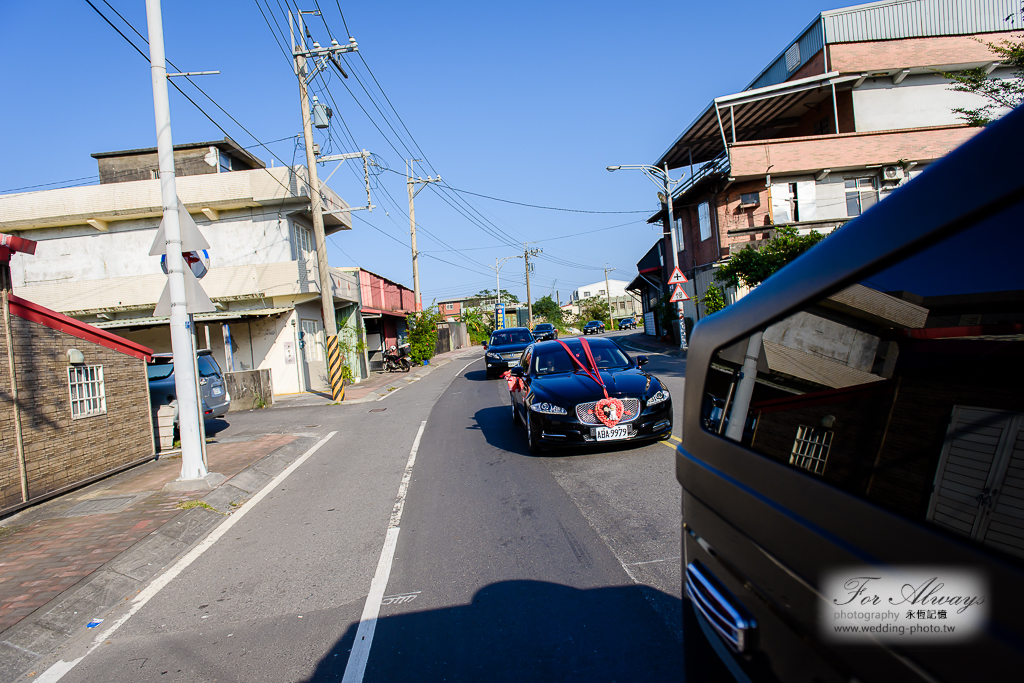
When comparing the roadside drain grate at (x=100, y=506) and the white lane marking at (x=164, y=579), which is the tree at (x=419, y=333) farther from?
the roadside drain grate at (x=100, y=506)

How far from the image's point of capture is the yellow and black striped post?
19859mm

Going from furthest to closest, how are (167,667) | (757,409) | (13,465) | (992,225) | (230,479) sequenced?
(230,479) < (13,465) < (167,667) < (757,409) < (992,225)

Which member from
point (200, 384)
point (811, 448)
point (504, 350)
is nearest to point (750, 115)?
point (504, 350)

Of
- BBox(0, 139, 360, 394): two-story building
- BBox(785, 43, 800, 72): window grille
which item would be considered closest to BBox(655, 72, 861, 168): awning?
BBox(785, 43, 800, 72): window grille

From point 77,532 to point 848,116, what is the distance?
99.7ft

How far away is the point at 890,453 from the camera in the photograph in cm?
130

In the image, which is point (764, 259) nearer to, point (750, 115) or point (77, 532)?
point (750, 115)

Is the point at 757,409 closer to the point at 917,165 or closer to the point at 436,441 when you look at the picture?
the point at 436,441

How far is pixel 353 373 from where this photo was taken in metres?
27.0

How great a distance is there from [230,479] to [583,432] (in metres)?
4.88

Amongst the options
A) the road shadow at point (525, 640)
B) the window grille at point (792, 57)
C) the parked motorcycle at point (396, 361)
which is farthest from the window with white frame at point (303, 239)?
the window grille at point (792, 57)

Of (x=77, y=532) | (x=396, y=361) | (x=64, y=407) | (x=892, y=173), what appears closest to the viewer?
(x=77, y=532)

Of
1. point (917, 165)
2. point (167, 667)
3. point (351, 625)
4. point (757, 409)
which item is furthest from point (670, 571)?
point (917, 165)

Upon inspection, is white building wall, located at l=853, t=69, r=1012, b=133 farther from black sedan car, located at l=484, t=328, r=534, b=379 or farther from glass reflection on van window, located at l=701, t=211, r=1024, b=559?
glass reflection on van window, located at l=701, t=211, r=1024, b=559
